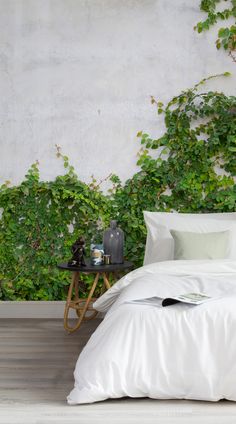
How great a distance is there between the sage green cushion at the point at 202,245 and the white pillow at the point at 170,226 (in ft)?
0.60

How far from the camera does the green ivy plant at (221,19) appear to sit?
18.3ft

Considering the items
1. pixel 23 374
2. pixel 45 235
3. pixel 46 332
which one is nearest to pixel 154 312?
pixel 23 374

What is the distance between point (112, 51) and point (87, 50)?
0.70 ft

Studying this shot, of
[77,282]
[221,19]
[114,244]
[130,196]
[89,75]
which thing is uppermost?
[221,19]

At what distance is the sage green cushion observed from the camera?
4.69 metres

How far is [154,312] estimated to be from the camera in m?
3.34

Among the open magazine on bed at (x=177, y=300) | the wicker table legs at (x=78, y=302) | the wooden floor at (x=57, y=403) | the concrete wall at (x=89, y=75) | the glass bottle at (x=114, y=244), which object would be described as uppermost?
the concrete wall at (x=89, y=75)

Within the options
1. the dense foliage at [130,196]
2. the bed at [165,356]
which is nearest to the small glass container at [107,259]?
the dense foliage at [130,196]

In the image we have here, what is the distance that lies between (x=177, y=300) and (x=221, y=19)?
10.2 ft

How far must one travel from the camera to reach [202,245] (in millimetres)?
4719

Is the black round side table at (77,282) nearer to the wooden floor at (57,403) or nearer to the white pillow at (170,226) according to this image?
the white pillow at (170,226)

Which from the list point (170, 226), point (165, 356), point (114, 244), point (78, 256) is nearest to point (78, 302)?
point (78, 256)

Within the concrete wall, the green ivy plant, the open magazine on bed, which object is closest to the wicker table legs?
the concrete wall

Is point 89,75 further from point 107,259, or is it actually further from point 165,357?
point 165,357
